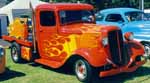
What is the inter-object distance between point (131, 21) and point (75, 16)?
4.11 metres

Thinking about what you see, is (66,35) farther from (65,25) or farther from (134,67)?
(134,67)

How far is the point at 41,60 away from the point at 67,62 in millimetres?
1511

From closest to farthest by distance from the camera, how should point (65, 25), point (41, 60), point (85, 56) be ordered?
point (85, 56) → point (65, 25) → point (41, 60)

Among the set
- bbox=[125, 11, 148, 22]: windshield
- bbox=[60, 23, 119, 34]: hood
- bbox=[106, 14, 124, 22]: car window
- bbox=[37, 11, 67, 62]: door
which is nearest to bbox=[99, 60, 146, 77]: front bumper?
bbox=[60, 23, 119, 34]: hood

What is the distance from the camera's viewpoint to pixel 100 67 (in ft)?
29.9

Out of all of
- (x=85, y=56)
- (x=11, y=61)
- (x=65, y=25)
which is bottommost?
(x=11, y=61)

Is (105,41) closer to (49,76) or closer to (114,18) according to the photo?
(49,76)

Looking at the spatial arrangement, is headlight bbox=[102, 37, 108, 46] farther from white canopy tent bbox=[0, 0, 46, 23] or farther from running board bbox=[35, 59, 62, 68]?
white canopy tent bbox=[0, 0, 46, 23]

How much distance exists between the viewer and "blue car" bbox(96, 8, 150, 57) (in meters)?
13.1

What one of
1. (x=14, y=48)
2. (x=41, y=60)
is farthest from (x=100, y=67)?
(x=14, y=48)

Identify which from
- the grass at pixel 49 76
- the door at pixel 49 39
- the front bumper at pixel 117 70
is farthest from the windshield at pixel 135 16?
the front bumper at pixel 117 70

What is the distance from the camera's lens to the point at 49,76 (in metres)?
10.3

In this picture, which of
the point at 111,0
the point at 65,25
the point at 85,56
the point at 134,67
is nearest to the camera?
the point at 85,56

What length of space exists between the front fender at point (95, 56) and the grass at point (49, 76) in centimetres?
83
